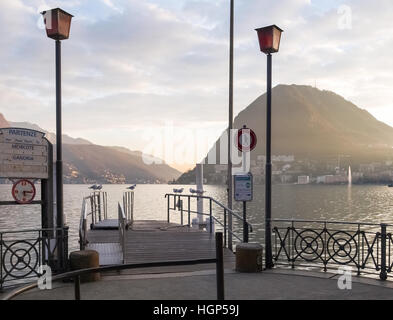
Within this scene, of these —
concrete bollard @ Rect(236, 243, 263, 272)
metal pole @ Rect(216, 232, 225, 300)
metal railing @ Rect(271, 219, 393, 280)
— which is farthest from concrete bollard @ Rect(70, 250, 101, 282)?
metal pole @ Rect(216, 232, 225, 300)

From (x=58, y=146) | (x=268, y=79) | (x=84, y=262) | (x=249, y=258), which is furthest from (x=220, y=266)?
(x=268, y=79)

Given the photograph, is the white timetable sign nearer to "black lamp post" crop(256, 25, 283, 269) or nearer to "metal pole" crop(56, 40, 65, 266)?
"metal pole" crop(56, 40, 65, 266)

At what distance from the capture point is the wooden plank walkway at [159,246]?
1041 centimetres

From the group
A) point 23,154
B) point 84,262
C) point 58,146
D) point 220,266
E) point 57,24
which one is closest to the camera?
point 220,266

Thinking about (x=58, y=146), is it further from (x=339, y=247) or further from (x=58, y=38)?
(x=339, y=247)

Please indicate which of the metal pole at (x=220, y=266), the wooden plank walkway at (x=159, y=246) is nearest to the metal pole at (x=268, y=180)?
the wooden plank walkway at (x=159, y=246)

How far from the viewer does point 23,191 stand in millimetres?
9812

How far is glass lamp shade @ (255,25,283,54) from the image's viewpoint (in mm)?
10180

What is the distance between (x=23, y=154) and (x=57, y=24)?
9.86ft

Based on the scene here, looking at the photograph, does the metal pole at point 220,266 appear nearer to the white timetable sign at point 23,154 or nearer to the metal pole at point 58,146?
the metal pole at point 58,146

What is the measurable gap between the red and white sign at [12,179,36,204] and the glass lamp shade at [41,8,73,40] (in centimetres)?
334

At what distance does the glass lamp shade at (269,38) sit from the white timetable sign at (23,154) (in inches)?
223
